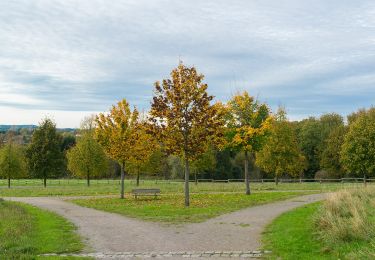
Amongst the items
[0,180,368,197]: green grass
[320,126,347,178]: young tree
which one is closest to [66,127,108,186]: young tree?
[0,180,368,197]: green grass

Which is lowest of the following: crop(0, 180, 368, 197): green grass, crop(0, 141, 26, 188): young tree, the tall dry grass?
crop(0, 180, 368, 197): green grass

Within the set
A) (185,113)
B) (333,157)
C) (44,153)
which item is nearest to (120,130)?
(185,113)

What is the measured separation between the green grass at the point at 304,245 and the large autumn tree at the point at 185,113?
10.4 m

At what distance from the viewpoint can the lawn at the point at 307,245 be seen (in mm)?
10008

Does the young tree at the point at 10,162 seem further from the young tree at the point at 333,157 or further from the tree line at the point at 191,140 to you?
the young tree at the point at 333,157

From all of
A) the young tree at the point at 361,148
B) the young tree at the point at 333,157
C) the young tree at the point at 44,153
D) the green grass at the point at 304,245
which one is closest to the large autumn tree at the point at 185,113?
the green grass at the point at 304,245

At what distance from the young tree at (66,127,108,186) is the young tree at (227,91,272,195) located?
26490 mm

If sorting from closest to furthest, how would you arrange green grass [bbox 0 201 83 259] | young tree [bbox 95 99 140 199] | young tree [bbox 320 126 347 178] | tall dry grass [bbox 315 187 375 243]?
1. tall dry grass [bbox 315 187 375 243]
2. green grass [bbox 0 201 83 259]
3. young tree [bbox 95 99 140 199]
4. young tree [bbox 320 126 347 178]

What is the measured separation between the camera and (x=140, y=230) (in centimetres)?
1566

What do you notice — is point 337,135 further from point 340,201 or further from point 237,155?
point 340,201

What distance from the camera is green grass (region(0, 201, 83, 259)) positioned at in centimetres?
1164

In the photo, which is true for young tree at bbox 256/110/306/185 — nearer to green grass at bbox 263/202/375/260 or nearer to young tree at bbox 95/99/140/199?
young tree at bbox 95/99/140/199

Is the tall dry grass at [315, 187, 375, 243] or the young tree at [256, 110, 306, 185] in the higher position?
the young tree at [256, 110, 306, 185]

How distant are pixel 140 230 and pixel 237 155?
6683cm
